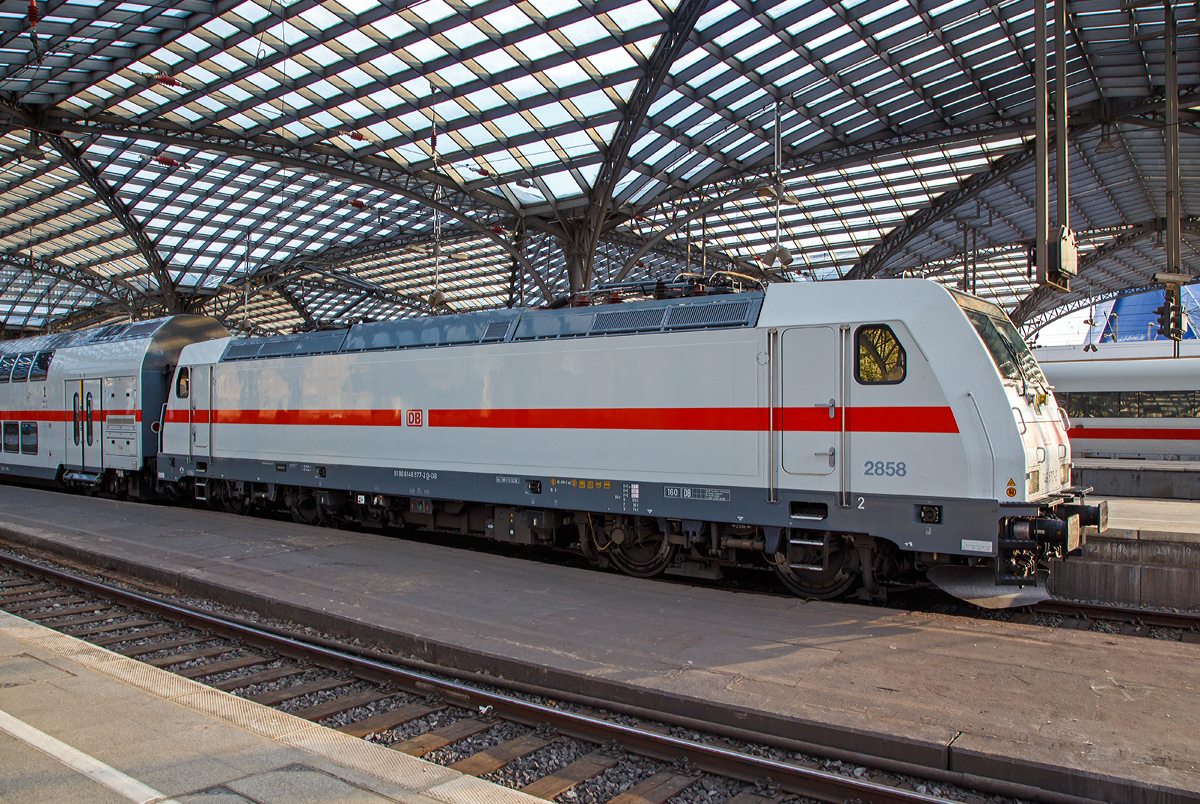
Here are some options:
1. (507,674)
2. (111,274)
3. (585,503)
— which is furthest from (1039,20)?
(111,274)

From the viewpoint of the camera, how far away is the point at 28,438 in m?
21.1

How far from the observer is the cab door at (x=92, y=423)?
18.7 m

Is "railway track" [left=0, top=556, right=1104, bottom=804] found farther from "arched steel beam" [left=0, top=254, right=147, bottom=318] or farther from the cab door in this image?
"arched steel beam" [left=0, top=254, right=147, bottom=318]

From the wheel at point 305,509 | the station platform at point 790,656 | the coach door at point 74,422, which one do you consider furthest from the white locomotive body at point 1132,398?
the coach door at point 74,422

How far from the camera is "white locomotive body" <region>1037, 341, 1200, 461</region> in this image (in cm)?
2259

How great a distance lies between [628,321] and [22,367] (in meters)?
19.8

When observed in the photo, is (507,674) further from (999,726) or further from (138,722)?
(999,726)

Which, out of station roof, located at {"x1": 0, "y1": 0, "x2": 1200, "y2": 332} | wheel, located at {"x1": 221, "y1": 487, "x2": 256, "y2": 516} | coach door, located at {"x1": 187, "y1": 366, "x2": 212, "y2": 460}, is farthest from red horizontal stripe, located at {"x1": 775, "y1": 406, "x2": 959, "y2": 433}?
coach door, located at {"x1": 187, "y1": 366, "x2": 212, "y2": 460}

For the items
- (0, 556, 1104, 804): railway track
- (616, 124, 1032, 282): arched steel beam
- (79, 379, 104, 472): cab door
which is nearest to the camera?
(0, 556, 1104, 804): railway track

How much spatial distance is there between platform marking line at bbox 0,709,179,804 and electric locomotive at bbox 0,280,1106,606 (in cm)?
642

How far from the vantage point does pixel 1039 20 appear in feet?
37.5

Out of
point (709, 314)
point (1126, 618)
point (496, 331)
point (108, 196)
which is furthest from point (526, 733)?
point (108, 196)

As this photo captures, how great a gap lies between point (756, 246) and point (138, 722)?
4205cm

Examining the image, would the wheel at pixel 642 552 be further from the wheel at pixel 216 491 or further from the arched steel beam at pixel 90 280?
the arched steel beam at pixel 90 280
